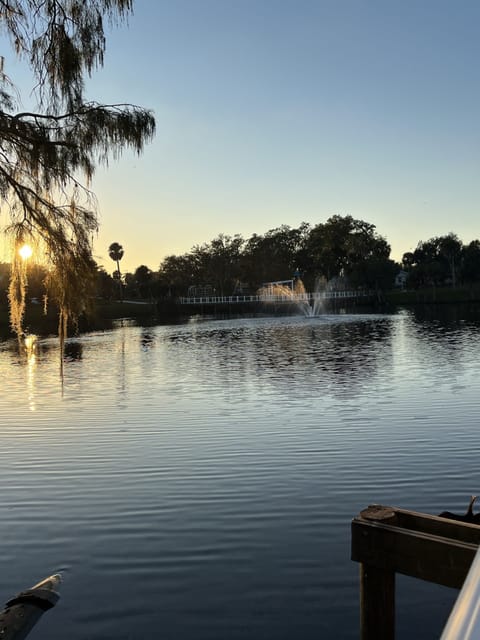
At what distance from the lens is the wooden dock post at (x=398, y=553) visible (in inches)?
128

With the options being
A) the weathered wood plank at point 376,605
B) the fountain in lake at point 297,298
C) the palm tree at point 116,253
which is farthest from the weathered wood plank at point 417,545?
the palm tree at point 116,253

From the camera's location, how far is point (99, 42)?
5379mm

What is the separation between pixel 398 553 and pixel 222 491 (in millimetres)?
5005

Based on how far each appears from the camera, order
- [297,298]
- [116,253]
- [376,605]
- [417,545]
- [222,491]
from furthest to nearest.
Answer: [116,253] → [297,298] → [222,491] → [376,605] → [417,545]

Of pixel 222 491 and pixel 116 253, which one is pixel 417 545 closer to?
pixel 222 491

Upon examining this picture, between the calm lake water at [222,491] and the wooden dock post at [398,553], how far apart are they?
1.26 meters

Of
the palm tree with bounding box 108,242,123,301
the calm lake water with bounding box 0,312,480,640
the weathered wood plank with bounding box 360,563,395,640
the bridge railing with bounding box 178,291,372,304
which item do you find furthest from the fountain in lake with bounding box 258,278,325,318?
the weathered wood plank with bounding box 360,563,395,640

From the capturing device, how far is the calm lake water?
516 centimetres

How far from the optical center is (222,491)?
8.17 m

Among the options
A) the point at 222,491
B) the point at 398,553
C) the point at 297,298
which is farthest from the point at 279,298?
the point at 398,553

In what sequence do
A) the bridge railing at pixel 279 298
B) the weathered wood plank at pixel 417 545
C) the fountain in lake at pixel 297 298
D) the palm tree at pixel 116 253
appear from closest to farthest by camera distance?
the weathered wood plank at pixel 417 545
the fountain in lake at pixel 297 298
the bridge railing at pixel 279 298
the palm tree at pixel 116 253

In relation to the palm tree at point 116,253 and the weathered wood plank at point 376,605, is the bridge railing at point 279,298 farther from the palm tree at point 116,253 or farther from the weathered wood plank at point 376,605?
the weathered wood plank at point 376,605

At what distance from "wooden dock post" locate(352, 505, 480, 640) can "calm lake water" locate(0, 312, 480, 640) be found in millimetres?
1259

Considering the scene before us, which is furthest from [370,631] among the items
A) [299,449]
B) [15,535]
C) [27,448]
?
[27,448]
